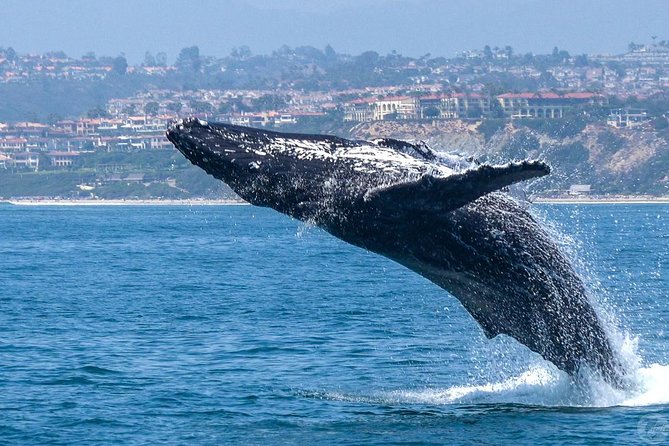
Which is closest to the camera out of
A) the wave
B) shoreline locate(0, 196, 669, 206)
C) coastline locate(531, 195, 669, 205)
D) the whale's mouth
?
the whale's mouth

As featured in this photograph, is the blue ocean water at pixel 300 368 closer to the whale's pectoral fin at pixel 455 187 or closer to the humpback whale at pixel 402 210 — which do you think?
the humpback whale at pixel 402 210

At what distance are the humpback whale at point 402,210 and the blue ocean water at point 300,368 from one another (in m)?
0.58

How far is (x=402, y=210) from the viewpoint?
14367mm

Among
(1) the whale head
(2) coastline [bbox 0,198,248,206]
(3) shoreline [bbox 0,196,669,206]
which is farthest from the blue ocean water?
(2) coastline [bbox 0,198,248,206]

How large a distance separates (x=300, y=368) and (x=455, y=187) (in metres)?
8.28

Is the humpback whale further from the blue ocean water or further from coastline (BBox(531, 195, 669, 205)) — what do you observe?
coastline (BBox(531, 195, 669, 205))

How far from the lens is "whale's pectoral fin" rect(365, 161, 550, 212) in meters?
13.3

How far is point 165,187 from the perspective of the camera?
193 metres

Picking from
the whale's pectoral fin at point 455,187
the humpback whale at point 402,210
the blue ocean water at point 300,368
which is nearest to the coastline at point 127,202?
the blue ocean water at point 300,368

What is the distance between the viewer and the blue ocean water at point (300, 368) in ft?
53.3

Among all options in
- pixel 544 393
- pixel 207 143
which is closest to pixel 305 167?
pixel 207 143

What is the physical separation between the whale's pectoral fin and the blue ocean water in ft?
4.52

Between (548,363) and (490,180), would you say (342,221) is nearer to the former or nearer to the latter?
(490,180)

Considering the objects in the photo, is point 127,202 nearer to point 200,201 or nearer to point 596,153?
point 200,201
